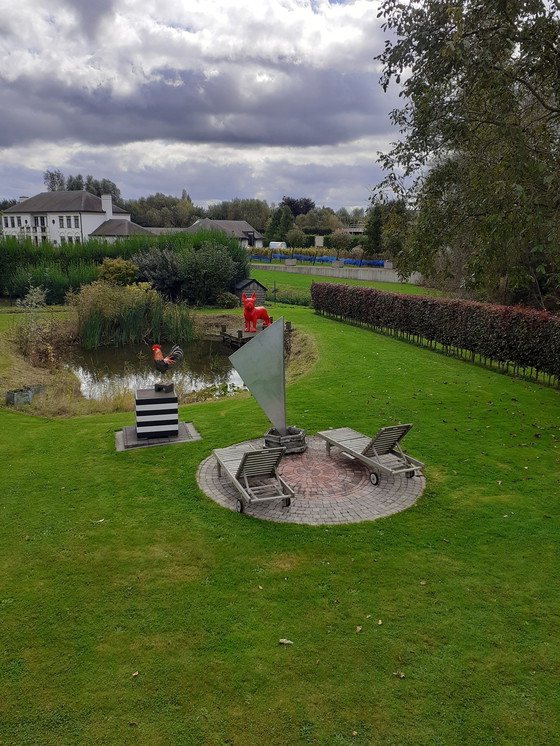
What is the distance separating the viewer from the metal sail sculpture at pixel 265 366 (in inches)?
340

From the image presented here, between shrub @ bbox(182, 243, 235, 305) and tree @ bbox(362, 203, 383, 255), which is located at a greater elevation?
tree @ bbox(362, 203, 383, 255)

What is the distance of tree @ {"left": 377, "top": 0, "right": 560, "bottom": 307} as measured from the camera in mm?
8484

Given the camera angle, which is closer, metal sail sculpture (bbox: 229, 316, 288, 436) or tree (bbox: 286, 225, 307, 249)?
metal sail sculpture (bbox: 229, 316, 288, 436)

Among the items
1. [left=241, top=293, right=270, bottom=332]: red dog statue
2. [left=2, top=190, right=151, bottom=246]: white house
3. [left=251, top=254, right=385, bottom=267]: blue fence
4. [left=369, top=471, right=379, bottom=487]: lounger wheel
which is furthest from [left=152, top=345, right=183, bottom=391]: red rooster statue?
[left=2, top=190, right=151, bottom=246]: white house

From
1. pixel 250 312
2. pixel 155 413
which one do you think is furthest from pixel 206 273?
pixel 155 413

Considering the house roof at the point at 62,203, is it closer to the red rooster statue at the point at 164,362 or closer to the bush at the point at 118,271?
the bush at the point at 118,271

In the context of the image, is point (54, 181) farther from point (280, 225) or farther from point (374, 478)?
point (374, 478)

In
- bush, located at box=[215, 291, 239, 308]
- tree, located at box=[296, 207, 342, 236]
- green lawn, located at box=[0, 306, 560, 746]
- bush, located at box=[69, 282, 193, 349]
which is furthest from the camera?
tree, located at box=[296, 207, 342, 236]

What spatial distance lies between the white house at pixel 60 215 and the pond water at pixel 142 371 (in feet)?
140

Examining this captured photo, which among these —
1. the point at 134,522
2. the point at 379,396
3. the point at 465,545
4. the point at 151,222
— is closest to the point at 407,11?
the point at 379,396

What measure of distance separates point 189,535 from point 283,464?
2728 mm

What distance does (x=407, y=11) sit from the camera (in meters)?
9.50

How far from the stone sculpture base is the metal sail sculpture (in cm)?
52

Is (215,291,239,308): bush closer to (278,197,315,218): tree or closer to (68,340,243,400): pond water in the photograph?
(68,340,243,400): pond water
